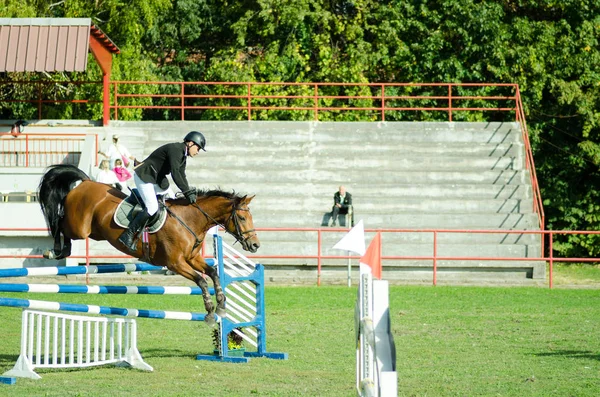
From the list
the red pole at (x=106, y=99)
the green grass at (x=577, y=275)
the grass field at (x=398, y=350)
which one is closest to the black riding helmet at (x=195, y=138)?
the grass field at (x=398, y=350)

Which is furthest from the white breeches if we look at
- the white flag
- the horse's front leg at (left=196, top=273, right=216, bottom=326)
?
the white flag

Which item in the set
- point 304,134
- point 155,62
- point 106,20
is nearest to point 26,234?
point 304,134

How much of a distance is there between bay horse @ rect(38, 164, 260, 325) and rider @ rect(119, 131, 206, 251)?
7.4 inches

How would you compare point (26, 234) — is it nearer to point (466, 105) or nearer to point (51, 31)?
point (51, 31)

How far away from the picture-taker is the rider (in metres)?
10.6

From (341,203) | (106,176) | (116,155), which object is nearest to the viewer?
(106,176)

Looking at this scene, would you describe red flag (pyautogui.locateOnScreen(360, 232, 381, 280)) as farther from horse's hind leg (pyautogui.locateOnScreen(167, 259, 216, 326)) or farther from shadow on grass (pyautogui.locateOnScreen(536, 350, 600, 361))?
shadow on grass (pyautogui.locateOnScreen(536, 350, 600, 361))

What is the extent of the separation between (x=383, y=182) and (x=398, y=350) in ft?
45.5

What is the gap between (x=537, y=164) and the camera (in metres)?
30.0

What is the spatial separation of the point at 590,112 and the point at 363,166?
304 inches

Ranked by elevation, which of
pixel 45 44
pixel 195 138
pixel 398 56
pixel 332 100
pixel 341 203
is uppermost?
pixel 398 56

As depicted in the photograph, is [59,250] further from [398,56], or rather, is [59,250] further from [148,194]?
[398,56]

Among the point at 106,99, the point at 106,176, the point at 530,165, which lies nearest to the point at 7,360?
the point at 106,176

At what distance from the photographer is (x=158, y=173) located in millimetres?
10891
